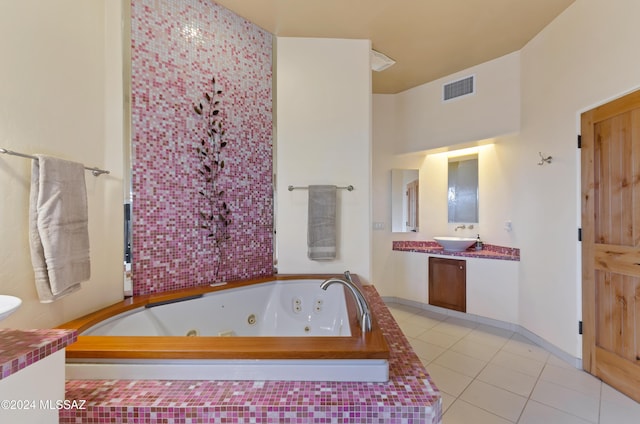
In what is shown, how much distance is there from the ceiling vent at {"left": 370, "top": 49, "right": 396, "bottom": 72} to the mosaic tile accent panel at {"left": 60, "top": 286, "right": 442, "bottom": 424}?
298 centimetres

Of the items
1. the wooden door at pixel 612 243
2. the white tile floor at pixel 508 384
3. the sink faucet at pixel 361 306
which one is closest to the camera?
the sink faucet at pixel 361 306

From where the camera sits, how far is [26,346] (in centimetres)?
86

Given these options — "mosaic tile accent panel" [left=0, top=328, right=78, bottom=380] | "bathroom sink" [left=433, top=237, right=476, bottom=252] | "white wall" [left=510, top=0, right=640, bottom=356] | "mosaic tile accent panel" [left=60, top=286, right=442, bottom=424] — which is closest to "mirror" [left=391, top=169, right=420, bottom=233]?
"bathroom sink" [left=433, top=237, right=476, bottom=252]

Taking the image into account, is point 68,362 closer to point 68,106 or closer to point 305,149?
point 68,106

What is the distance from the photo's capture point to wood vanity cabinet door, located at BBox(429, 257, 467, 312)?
3.30m

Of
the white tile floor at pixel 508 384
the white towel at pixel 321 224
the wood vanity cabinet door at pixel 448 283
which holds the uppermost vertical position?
the white towel at pixel 321 224

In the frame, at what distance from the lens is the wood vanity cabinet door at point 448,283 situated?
10.8 feet

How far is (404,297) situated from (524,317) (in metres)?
1.35

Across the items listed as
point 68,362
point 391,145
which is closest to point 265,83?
point 391,145

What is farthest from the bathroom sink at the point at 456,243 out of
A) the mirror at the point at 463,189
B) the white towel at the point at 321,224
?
the white towel at the point at 321,224

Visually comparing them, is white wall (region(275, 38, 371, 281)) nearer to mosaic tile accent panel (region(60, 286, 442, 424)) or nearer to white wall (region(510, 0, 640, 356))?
mosaic tile accent panel (region(60, 286, 442, 424))

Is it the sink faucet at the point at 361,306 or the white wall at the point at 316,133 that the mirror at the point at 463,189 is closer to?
the white wall at the point at 316,133

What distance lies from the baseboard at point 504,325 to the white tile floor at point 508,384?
0.05m

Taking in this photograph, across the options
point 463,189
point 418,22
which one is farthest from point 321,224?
point 463,189
